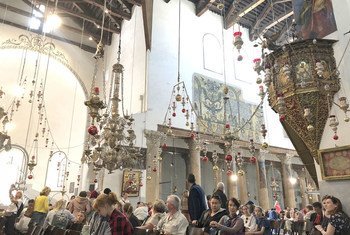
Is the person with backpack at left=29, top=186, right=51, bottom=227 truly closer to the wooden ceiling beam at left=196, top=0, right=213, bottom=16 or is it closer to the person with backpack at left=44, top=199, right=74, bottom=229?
the person with backpack at left=44, top=199, right=74, bottom=229

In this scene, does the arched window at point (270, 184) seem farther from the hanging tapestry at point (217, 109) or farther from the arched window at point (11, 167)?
the arched window at point (11, 167)

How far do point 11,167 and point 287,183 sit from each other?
15.2 metres

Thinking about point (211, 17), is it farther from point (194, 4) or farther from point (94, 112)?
point (94, 112)

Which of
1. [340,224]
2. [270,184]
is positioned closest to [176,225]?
[340,224]

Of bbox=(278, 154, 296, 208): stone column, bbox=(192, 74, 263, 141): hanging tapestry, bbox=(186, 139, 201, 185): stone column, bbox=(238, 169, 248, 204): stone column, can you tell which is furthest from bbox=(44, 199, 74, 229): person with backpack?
bbox=(278, 154, 296, 208): stone column

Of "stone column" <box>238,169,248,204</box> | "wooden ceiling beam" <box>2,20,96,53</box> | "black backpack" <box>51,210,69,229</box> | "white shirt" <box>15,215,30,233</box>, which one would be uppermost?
"wooden ceiling beam" <box>2,20,96,53</box>

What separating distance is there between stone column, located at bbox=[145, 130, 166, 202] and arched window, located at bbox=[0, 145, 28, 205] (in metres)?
8.12

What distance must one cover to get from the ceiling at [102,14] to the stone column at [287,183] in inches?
268

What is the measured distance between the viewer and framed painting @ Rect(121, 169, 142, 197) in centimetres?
1047

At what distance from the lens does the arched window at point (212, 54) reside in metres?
14.6

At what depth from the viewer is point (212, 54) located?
14969 millimetres

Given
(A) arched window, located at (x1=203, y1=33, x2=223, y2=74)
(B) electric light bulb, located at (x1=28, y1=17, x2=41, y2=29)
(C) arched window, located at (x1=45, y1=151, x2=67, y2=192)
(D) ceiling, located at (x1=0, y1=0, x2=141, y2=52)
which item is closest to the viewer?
(D) ceiling, located at (x1=0, y1=0, x2=141, y2=52)

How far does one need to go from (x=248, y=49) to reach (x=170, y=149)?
775 cm

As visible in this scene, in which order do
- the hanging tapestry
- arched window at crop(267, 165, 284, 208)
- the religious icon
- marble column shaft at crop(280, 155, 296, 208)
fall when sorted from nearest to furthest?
the religious icon → the hanging tapestry → marble column shaft at crop(280, 155, 296, 208) → arched window at crop(267, 165, 284, 208)
